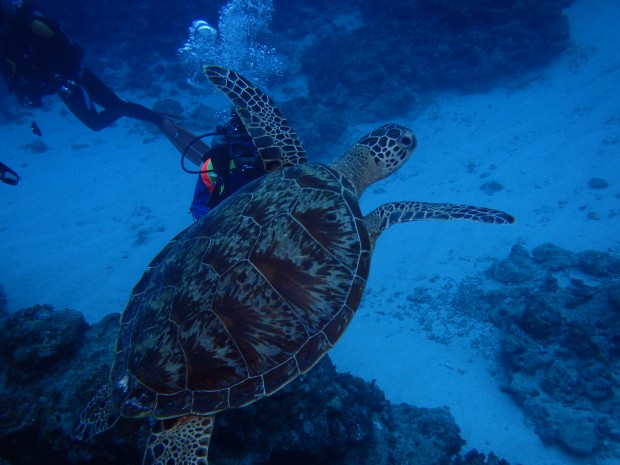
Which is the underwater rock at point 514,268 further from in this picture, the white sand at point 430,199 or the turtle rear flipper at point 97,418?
the turtle rear flipper at point 97,418

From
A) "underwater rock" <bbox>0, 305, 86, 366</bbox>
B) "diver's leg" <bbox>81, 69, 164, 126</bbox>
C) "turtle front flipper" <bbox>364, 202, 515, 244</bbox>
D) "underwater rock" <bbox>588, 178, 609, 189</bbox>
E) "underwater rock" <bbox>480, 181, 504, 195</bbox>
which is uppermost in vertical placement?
"underwater rock" <bbox>588, 178, 609, 189</bbox>

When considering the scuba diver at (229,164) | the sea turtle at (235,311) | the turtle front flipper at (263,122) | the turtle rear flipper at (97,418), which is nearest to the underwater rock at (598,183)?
the turtle front flipper at (263,122)

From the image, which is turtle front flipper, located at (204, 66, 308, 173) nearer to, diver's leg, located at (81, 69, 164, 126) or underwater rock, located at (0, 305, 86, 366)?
underwater rock, located at (0, 305, 86, 366)

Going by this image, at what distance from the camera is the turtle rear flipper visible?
2.17 metres

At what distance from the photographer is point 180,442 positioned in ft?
6.82

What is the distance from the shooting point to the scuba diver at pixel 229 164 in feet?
11.2

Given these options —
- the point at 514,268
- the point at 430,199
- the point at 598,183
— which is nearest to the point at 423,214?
the point at 514,268

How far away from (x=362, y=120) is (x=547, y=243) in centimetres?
652

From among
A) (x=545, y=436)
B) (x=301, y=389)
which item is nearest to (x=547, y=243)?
(x=545, y=436)

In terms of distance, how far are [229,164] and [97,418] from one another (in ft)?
7.98

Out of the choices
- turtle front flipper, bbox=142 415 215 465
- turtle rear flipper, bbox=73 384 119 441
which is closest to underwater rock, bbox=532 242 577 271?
turtle front flipper, bbox=142 415 215 465

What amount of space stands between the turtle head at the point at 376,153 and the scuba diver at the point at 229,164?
930 mm

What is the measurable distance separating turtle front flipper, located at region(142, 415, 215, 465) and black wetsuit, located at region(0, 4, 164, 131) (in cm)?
820

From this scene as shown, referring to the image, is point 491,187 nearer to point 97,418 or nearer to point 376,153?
point 376,153
